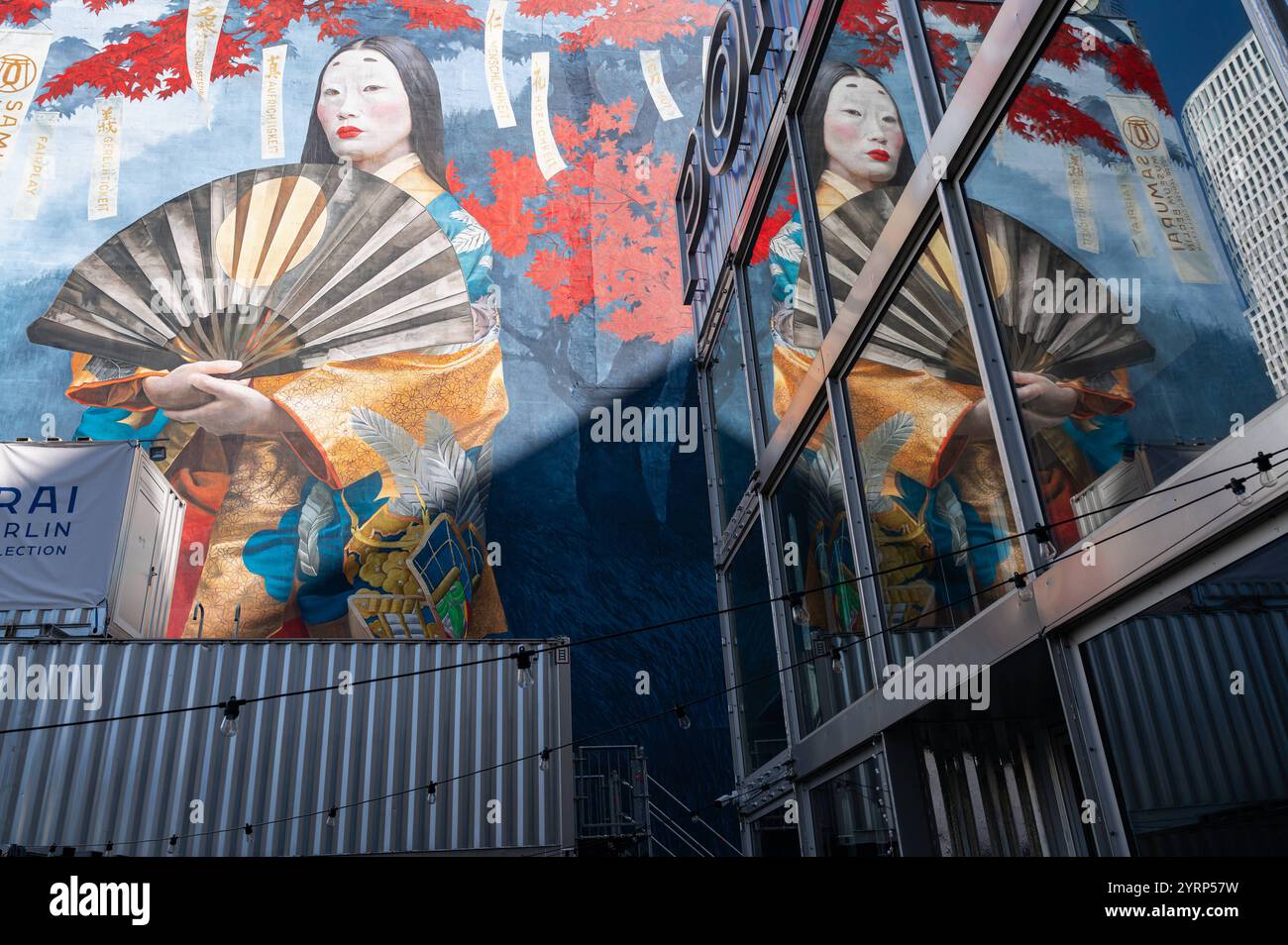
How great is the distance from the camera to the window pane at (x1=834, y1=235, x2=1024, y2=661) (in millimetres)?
8352

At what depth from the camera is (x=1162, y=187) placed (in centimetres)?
602

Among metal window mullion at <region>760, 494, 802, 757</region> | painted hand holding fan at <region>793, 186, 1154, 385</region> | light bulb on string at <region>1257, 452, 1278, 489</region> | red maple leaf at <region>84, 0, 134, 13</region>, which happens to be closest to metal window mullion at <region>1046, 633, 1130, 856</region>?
painted hand holding fan at <region>793, 186, 1154, 385</region>

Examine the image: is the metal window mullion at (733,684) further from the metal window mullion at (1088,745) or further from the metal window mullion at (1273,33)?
the metal window mullion at (1273,33)

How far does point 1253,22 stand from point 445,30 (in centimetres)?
2375

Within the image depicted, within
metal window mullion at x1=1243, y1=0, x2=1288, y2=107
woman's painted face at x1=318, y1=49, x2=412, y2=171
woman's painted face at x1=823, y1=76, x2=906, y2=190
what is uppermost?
woman's painted face at x1=318, y1=49, x2=412, y2=171

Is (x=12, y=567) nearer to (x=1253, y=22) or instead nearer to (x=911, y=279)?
(x=911, y=279)

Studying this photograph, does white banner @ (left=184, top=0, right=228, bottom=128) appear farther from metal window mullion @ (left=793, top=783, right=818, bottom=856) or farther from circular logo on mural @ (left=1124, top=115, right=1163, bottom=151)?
circular logo on mural @ (left=1124, top=115, right=1163, bottom=151)

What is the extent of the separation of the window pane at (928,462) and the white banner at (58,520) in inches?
412

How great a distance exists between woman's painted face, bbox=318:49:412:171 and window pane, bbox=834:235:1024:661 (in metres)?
16.2

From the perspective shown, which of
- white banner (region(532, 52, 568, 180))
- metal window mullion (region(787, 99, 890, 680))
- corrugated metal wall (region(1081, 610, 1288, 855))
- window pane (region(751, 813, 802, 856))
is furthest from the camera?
white banner (region(532, 52, 568, 180))

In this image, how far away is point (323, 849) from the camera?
38.7ft

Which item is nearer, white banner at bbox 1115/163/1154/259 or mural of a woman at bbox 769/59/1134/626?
white banner at bbox 1115/163/1154/259

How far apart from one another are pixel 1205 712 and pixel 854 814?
5.54 meters

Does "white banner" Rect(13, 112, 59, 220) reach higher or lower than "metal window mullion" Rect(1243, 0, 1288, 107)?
higher
